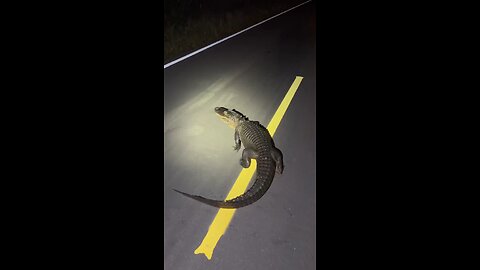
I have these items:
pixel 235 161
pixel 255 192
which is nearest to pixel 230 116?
pixel 235 161

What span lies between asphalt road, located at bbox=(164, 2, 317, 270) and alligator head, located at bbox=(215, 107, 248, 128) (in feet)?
0.44

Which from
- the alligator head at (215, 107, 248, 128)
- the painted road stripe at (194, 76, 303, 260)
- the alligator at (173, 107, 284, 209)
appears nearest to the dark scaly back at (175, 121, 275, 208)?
the alligator at (173, 107, 284, 209)

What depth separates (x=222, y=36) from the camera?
11.3 metres

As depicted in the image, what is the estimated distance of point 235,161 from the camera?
14.6ft

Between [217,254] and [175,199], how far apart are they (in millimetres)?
1006

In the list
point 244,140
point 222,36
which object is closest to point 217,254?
point 244,140

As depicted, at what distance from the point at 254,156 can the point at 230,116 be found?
3.97 feet

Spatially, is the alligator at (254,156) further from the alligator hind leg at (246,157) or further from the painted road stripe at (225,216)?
the painted road stripe at (225,216)

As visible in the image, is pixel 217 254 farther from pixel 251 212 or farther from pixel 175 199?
pixel 175 199

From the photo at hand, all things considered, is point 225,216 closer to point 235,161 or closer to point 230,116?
point 235,161

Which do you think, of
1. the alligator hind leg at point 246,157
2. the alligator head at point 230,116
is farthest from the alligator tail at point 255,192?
the alligator head at point 230,116

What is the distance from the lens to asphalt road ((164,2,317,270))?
304cm

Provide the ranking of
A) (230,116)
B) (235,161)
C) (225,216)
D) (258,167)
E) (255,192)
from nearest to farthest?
(225,216)
(255,192)
(258,167)
(235,161)
(230,116)

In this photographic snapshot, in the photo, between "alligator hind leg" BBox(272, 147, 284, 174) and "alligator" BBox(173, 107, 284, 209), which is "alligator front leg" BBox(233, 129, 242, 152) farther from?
"alligator hind leg" BBox(272, 147, 284, 174)
